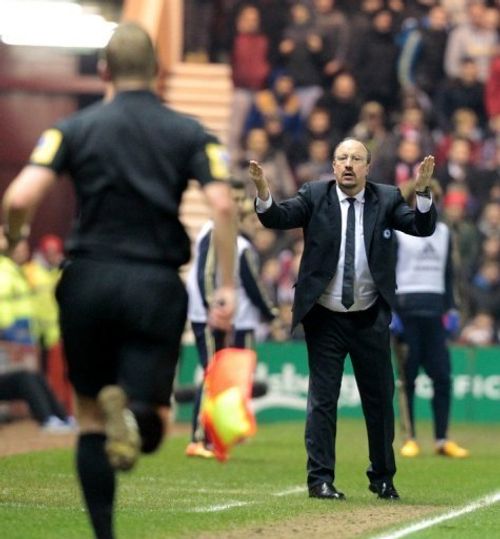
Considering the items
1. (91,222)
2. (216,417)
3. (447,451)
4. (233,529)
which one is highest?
(91,222)

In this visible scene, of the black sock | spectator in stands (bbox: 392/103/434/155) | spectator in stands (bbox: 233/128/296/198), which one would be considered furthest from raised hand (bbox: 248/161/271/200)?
spectator in stands (bbox: 233/128/296/198)

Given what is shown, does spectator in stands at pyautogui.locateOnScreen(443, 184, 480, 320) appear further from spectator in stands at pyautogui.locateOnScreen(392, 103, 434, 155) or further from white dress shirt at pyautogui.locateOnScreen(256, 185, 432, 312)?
white dress shirt at pyautogui.locateOnScreen(256, 185, 432, 312)

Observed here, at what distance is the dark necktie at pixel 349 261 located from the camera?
36.5 ft

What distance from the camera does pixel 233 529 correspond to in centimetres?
933

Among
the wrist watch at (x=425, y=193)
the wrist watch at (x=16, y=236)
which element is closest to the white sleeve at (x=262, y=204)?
the wrist watch at (x=425, y=193)

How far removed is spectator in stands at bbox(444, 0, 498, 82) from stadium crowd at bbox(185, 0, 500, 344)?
0.01m

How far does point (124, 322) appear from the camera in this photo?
298 inches

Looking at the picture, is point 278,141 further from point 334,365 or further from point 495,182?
point 334,365

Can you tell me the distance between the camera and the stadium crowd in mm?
21797

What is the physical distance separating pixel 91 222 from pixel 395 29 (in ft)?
53.1

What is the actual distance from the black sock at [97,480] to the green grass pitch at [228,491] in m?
1.11

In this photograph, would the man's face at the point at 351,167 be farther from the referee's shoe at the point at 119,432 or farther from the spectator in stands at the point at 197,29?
the spectator in stands at the point at 197,29

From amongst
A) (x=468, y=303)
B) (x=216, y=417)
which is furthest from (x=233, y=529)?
(x=468, y=303)

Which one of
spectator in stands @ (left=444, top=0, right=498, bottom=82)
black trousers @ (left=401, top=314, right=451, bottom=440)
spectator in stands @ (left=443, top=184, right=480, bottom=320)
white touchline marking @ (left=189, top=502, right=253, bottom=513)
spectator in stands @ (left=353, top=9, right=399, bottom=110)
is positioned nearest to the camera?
white touchline marking @ (left=189, top=502, right=253, bottom=513)
